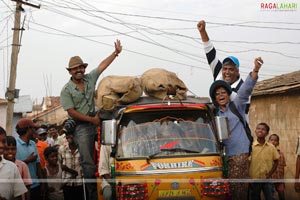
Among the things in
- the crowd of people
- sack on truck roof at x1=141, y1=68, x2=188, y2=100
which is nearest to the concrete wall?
the crowd of people

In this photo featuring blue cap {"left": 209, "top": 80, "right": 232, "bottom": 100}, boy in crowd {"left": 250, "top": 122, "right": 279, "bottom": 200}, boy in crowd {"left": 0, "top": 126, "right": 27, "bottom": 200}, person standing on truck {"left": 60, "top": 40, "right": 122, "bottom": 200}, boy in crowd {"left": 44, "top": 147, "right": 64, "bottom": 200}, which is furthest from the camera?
boy in crowd {"left": 44, "top": 147, "right": 64, "bottom": 200}

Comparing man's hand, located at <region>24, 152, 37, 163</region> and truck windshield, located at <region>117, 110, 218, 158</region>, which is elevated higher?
truck windshield, located at <region>117, 110, 218, 158</region>

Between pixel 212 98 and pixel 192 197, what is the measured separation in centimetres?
136

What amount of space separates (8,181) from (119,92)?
7.31 feet

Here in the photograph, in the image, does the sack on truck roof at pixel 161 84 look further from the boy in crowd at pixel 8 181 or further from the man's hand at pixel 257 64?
the boy in crowd at pixel 8 181

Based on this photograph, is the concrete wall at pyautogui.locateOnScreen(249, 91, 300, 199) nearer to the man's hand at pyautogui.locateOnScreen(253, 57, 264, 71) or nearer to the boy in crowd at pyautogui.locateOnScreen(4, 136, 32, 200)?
the man's hand at pyautogui.locateOnScreen(253, 57, 264, 71)

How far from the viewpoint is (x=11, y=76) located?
17.0 m

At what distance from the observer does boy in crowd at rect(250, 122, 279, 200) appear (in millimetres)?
7438

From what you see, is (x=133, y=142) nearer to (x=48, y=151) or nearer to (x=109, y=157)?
(x=109, y=157)

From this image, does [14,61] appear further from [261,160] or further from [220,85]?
[220,85]

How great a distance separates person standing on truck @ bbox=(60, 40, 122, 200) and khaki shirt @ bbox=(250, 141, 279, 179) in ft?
7.96

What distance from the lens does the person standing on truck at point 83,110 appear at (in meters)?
6.70

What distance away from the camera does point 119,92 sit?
6566 millimetres

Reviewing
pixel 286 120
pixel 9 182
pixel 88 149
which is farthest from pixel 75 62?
pixel 286 120
